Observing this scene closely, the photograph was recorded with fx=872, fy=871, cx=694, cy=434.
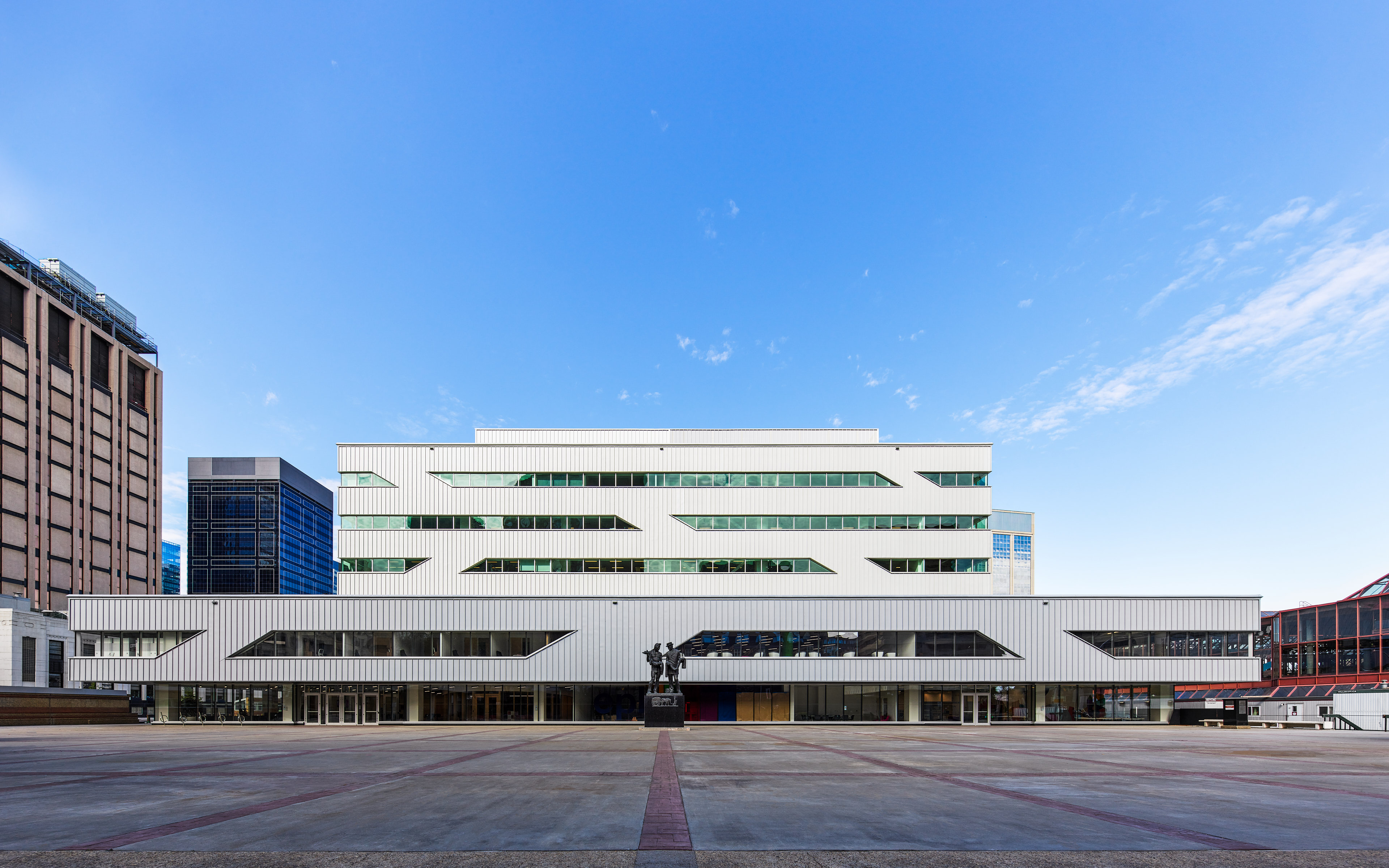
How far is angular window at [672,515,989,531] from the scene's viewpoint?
62500mm

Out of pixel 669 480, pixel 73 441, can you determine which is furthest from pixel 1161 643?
pixel 73 441

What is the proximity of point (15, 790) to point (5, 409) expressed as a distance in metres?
99.1

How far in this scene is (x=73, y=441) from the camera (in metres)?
108

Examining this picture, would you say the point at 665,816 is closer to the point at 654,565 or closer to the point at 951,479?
the point at 654,565

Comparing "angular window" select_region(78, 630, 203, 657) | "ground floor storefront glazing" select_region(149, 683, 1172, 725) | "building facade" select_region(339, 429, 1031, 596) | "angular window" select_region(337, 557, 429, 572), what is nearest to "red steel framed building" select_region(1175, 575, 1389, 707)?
"ground floor storefront glazing" select_region(149, 683, 1172, 725)

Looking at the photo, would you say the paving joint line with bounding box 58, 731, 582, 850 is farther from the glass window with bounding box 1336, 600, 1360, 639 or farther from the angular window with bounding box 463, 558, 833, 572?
the glass window with bounding box 1336, 600, 1360, 639

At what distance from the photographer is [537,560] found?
6169 centimetres

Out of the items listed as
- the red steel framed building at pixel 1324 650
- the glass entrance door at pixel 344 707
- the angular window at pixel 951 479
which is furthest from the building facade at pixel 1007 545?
the glass entrance door at pixel 344 707

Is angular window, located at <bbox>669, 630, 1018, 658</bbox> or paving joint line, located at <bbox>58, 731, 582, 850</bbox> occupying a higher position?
paving joint line, located at <bbox>58, 731, 582, 850</bbox>

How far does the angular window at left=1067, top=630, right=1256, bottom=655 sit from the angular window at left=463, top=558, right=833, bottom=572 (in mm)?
17815

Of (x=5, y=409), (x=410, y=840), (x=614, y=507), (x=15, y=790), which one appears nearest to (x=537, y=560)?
(x=614, y=507)

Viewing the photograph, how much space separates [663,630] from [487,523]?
1585 centimetres

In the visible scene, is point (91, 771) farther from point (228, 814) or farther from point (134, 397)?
point (134, 397)

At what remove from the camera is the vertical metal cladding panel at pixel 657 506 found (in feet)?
203
